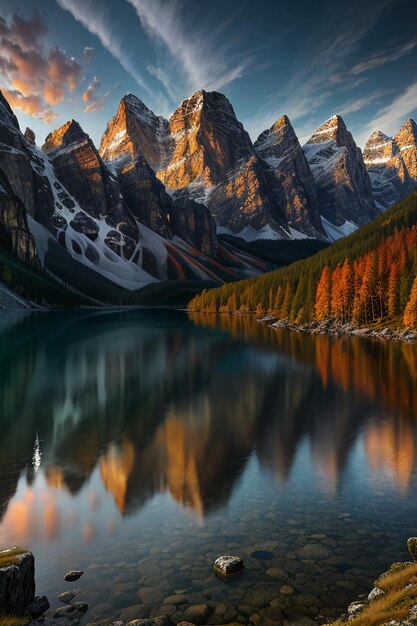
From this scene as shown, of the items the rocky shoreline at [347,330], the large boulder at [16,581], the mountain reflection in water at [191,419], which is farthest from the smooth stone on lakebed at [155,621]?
the rocky shoreline at [347,330]

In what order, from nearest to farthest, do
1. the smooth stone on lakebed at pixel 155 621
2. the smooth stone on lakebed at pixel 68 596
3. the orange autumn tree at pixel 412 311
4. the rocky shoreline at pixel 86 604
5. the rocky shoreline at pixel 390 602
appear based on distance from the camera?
the rocky shoreline at pixel 390 602
the rocky shoreline at pixel 86 604
the smooth stone on lakebed at pixel 155 621
the smooth stone on lakebed at pixel 68 596
the orange autumn tree at pixel 412 311

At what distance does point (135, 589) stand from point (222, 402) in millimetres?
24382

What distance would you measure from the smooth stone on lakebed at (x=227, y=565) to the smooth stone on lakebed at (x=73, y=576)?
3898mm

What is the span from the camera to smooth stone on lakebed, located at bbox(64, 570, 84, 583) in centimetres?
1286

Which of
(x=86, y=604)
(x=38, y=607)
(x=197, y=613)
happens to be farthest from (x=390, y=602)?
(x=38, y=607)

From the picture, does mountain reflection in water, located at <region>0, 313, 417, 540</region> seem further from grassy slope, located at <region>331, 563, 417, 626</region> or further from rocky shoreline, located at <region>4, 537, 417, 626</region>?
grassy slope, located at <region>331, 563, 417, 626</region>

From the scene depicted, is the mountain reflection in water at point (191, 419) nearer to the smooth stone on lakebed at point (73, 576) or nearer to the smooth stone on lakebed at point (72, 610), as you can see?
the smooth stone on lakebed at point (73, 576)

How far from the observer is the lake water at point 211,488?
41.1ft

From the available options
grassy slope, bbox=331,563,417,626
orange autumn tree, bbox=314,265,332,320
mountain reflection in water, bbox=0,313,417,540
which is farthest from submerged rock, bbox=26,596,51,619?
orange autumn tree, bbox=314,265,332,320

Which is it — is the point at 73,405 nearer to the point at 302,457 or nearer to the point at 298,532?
the point at 302,457

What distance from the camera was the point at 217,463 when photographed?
22.7 meters

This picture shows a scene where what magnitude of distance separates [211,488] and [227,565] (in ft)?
21.7

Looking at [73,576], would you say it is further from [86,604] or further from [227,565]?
[227,565]

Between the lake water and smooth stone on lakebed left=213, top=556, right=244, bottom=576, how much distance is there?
39 cm
